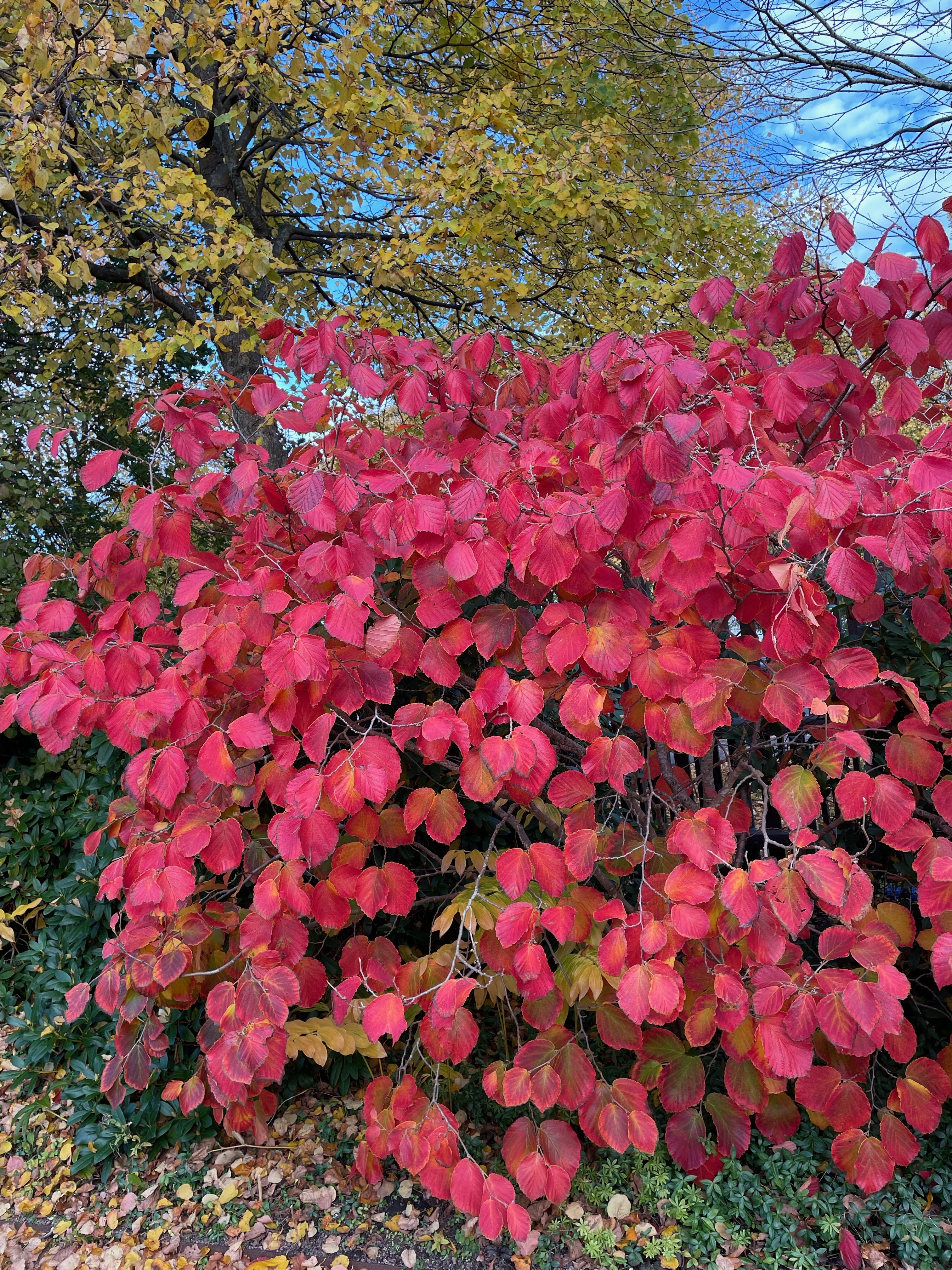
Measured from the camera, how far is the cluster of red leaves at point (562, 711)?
1.87 metres

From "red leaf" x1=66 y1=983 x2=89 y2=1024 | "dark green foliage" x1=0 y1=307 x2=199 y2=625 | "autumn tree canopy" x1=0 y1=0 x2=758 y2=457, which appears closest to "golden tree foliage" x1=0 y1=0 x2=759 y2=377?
"autumn tree canopy" x1=0 y1=0 x2=758 y2=457

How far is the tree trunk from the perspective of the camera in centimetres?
542

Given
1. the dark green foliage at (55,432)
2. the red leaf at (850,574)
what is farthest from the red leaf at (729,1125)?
the dark green foliage at (55,432)

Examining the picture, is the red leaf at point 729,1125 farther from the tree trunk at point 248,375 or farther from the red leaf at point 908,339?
the tree trunk at point 248,375

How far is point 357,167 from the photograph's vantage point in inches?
213

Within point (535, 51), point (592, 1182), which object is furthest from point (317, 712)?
point (535, 51)

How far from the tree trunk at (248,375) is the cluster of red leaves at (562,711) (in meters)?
2.59

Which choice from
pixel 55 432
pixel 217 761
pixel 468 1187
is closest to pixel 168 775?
pixel 217 761

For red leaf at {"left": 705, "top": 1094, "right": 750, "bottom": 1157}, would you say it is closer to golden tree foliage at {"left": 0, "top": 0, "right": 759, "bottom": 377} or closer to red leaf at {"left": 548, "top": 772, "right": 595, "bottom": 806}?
red leaf at {"left": 548, "top": 772, "right": 595, "bottom": 806}

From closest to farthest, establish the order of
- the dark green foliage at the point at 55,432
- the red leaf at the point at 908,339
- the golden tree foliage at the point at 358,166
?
1. the red leaf at the point at 908,339
2. the golden tree foliage at the point at 358,166
3. the dark green foliage at the point at 55,432

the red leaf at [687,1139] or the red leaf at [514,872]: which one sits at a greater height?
the red leaf at [514,872]

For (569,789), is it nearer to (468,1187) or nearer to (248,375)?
(468,1187)

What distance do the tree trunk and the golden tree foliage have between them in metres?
0.04

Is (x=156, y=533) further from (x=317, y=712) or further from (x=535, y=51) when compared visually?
(x=535, y=51)
